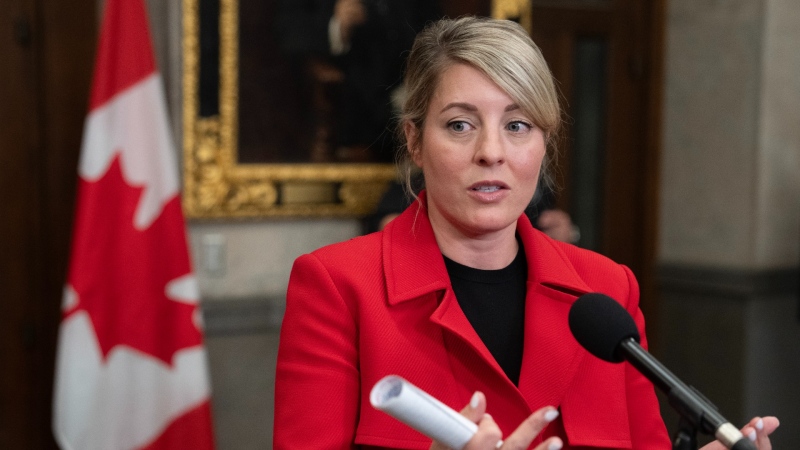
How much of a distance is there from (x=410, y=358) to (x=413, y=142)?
0.39m

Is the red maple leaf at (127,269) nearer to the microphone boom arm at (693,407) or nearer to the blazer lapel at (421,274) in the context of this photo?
the blazer lapel at (421,274)

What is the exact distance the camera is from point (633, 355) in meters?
1.03

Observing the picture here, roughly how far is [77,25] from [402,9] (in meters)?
1.27

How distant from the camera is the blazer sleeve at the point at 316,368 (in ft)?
4.32

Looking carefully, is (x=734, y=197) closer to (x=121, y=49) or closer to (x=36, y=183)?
(x=121, y=49)

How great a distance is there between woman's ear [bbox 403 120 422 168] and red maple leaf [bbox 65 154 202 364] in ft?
5.63

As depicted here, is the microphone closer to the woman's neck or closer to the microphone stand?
the microphone stand

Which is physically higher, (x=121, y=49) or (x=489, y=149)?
(x=121, y=49)

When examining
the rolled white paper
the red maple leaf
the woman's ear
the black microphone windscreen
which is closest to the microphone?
the black microphone windscreen

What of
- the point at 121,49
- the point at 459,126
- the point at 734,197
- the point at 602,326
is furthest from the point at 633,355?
the point at 734,197

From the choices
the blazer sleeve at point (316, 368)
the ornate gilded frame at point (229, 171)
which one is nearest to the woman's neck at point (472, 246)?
the blazer sleeve at point (316, 368)

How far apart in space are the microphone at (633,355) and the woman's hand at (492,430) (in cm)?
11

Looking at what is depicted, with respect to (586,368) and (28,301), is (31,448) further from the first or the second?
(586,368)

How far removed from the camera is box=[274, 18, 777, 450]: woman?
135cm
